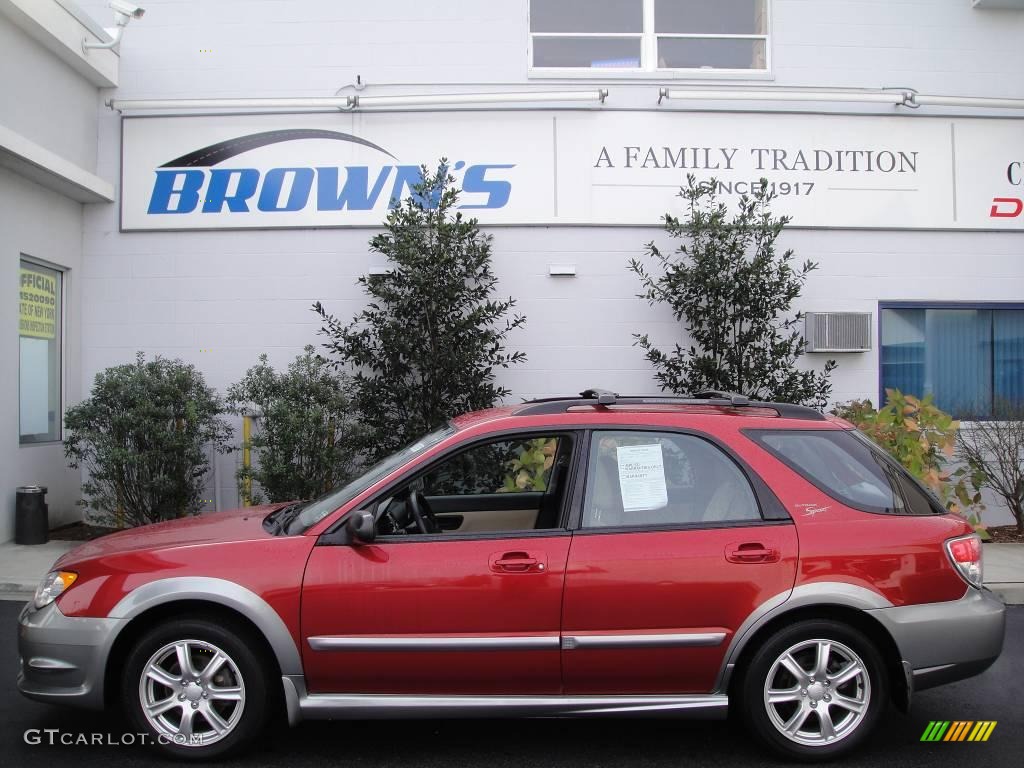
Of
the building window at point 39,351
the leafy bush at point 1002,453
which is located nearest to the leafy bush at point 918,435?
the leafy bush at point 1002,453

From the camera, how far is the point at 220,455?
941cm

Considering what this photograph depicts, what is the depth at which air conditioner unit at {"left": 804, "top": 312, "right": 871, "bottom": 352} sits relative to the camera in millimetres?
9211

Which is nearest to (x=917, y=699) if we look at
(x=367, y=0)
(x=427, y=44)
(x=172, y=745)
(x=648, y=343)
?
(x=172, y=745)

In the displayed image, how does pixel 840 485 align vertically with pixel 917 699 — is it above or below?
above

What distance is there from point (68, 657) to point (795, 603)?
10.6ft

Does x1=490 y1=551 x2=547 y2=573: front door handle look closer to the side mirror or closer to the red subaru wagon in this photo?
the red subaru wagon

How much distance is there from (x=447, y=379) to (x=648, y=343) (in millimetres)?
2235

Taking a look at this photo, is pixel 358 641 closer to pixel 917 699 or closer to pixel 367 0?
pixel 917 699

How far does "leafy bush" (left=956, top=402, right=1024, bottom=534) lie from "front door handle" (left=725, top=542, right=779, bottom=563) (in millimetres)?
6007

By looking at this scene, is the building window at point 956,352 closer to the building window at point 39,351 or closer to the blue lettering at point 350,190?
the blue lettering at point 350,190

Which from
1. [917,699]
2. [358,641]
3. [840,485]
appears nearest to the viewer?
[358,641]

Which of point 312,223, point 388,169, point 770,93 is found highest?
point 770,93

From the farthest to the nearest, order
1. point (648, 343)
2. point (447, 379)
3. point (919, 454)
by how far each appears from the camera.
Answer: point (648, 343)
point (447, 379)
point (919, 454)

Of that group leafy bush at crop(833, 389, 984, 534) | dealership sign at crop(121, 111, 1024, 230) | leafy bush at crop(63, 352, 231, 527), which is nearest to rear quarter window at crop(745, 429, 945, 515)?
leafy bush at crop(833, 389, 984, 534)
